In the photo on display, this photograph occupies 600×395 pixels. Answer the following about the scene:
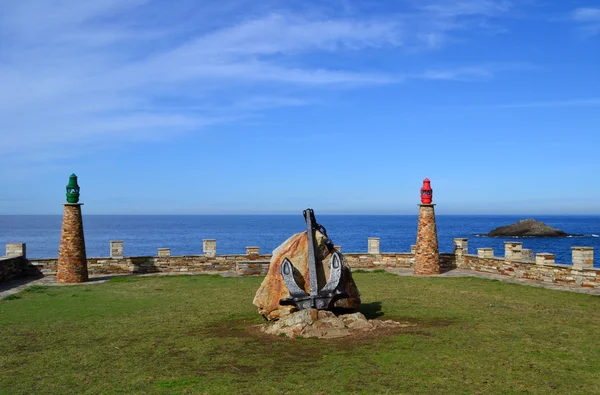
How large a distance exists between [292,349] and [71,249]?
552 inches

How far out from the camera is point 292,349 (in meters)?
10.1

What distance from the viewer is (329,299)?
11.9 m

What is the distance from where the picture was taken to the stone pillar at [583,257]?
18.0m

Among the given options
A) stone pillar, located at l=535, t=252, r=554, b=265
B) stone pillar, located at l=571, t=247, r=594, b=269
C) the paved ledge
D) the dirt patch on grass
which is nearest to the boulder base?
the dirt patch on grass

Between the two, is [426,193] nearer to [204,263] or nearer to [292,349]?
[204,263]

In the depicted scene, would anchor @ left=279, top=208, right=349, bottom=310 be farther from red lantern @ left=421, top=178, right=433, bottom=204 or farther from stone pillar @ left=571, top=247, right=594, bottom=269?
red lantern @ left=421, top=178, right=433, bottom=204

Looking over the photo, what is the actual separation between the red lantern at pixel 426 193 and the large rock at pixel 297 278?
1094 centimetres

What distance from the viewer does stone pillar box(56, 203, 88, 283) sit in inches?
830

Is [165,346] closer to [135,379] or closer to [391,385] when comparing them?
[135,379]

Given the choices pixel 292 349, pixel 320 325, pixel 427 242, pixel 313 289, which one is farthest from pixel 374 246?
pixel 292 349

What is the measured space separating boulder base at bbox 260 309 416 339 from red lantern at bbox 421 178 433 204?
12.0 m

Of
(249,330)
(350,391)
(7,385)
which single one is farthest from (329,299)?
(7,385)

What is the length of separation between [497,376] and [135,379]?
5.41 meters

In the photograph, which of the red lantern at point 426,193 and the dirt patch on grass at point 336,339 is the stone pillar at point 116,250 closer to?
the dirt patch on grass at point 336,339
